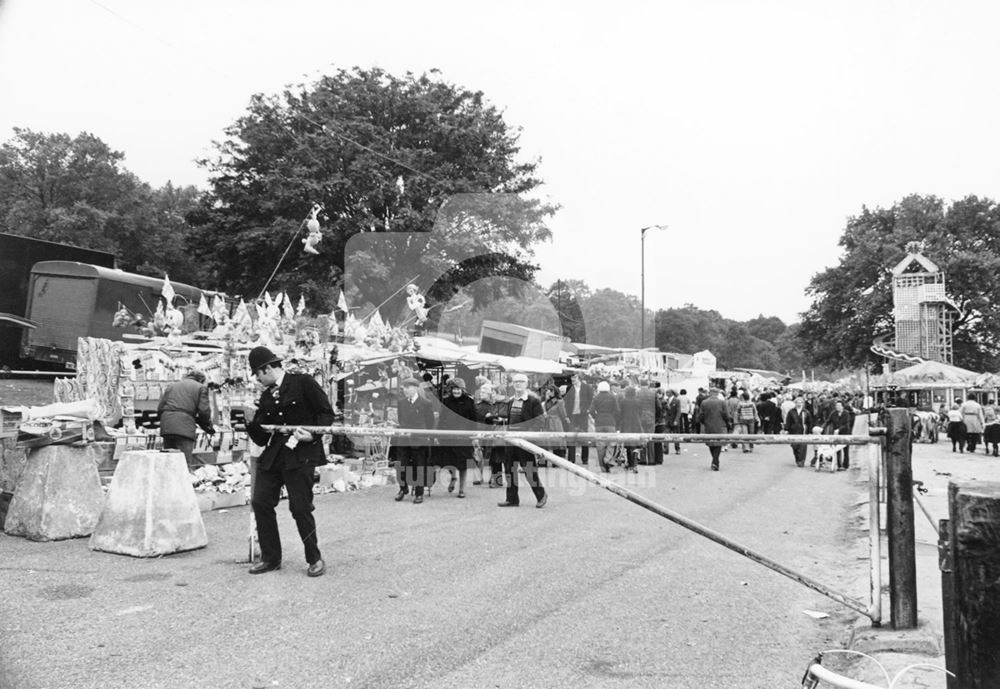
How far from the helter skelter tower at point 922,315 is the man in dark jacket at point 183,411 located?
37183 millimetres

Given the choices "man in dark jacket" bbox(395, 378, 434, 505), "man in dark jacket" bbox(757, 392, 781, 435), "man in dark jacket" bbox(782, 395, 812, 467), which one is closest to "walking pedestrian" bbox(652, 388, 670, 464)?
"man in dark jacket" bbox(757, 392, 781, 435)

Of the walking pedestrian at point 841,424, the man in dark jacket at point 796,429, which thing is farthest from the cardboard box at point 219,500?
the walking pedestrian at point 841,424

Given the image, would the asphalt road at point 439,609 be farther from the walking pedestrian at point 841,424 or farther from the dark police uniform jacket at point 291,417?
the walking pedestrian at point 841,424

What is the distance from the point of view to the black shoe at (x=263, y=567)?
623 centimetres

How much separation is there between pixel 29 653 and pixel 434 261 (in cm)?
2387

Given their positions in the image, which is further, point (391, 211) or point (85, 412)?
point (391, 211)

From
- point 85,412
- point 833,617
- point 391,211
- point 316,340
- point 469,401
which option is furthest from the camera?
point 391,211

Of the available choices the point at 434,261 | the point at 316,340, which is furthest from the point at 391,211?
the point at 316,340

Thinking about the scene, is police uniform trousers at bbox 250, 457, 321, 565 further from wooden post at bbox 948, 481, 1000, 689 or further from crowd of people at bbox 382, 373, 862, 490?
wooden post at bbox 948, 481, 1000, 689

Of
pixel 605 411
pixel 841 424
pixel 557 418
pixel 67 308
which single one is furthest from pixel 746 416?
pixel 67 308

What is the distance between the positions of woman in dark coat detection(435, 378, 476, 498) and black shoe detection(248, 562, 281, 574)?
510cm

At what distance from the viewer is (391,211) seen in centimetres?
2766

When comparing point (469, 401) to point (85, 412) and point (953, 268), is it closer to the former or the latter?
point (85, 412)

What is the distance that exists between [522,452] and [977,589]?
8441mm
